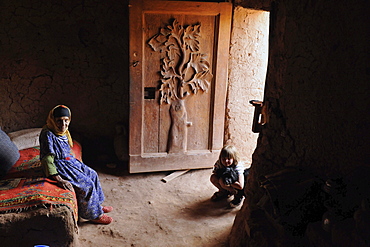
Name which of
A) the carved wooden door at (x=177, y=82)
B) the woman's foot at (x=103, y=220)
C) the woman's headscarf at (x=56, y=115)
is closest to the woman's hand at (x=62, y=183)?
the woman's headscarf at (x=56, y=115)

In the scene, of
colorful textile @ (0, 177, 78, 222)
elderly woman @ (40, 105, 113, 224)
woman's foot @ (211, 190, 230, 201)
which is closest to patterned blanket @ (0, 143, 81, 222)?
colorful textile @ (0, 177, 78, 222)

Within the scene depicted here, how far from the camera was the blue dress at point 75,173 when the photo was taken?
2.90 m

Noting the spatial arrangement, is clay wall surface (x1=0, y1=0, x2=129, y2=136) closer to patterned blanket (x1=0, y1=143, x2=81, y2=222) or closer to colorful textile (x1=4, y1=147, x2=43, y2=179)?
colorful textile (x1=4, y1=147, x2=43, y2=179)

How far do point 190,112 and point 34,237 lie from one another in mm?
2328

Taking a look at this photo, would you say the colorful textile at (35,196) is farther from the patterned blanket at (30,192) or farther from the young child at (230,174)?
the young child at (230,174)

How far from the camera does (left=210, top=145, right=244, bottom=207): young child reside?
3.47m

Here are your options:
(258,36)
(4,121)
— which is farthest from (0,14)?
(258,36)

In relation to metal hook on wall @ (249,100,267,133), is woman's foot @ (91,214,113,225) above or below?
below

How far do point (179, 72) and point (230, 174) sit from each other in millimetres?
1410

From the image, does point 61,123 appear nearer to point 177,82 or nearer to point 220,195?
point 177,82

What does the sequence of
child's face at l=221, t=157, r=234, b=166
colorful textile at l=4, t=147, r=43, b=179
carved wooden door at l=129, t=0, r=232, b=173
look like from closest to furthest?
colorful textile at l=4, t=147, r=43, b=179
child's face at l=221, t=157, r=234, b=166
carved wooden door at l=129, t=0, r=232, b=173

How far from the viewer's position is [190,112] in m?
4.28

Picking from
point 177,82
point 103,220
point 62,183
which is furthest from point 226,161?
point 62,183

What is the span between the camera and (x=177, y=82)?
4152 millimetres
